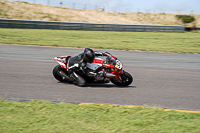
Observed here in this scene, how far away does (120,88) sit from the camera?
358 inches

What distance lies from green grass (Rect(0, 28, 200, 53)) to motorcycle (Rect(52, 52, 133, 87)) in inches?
369

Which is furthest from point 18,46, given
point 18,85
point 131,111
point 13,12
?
point 13,12

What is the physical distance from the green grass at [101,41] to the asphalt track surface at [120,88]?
356cm

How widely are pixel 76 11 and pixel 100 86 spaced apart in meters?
34.0

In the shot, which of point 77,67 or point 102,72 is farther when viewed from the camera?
point 77,67

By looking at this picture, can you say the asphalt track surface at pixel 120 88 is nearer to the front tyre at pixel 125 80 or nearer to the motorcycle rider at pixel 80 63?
the front tyre at pixel 125 80

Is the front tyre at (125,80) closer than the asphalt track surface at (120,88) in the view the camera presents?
No

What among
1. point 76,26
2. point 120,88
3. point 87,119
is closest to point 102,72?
point 120,88

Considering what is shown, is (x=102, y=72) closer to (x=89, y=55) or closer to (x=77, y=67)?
(x=89, y=55)

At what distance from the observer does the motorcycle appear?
8.84 meters

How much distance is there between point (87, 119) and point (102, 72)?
11.3ft

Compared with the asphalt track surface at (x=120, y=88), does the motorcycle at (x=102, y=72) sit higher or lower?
higher

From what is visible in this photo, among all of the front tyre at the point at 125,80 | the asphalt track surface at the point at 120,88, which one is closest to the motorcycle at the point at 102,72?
the front tyre at the point at 125,80

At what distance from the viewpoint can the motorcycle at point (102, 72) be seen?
8.84 m
